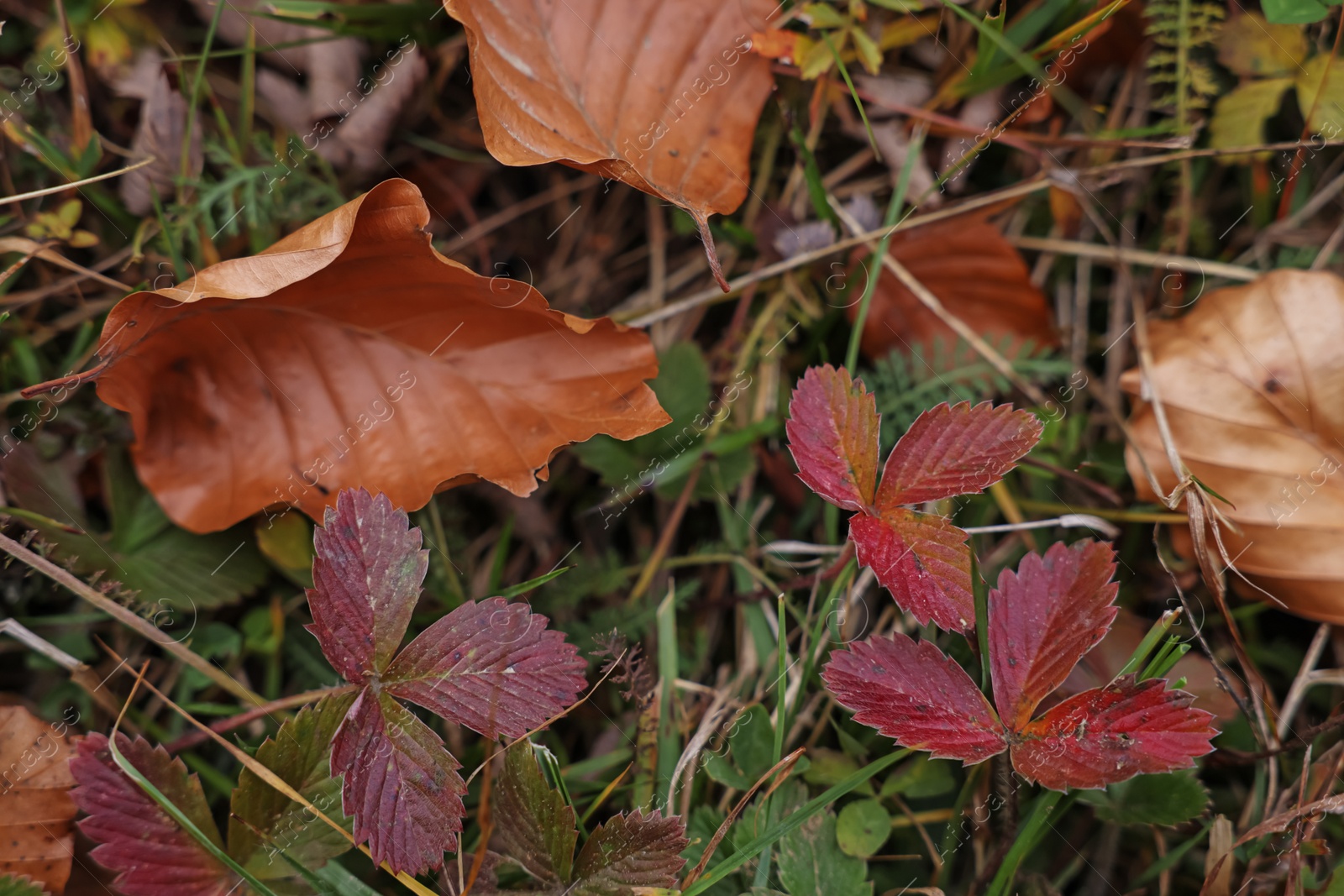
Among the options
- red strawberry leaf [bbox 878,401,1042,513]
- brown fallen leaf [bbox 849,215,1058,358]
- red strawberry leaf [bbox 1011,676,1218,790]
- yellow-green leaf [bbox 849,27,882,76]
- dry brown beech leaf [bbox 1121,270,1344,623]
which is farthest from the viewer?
brown fallen leaf [bbox 849,215,1058,358]

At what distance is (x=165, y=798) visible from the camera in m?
1.36

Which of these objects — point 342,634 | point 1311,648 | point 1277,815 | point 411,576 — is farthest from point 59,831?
point 1311,648

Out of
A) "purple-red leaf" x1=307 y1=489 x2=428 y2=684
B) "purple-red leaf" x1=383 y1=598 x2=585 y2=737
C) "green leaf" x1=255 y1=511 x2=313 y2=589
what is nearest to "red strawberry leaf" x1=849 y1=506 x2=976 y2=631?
"purple-red leaf" x1=383 y1=598 x2=585 y2=737

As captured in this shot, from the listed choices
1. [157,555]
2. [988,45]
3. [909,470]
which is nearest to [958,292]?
[988,45]

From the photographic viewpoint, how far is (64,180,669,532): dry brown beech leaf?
1.48 metres

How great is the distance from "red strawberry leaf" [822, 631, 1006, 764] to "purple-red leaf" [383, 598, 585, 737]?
445mm

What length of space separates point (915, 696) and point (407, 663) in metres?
0.84

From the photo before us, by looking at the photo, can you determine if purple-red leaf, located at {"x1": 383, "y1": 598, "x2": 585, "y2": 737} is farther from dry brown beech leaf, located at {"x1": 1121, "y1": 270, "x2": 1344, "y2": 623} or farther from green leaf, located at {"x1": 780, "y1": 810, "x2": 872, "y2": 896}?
dry brown beech leaf, located at {"x1": 1121, "y1": 270, "x2": 1344, "y2": 623}

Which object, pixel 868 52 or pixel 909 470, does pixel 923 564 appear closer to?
pixel 909 470

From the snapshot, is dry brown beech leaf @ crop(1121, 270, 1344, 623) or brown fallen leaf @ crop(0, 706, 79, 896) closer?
brown fallen leaf @ crop(0, 706, 79, 896)

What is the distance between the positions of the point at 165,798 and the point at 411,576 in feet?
1.80

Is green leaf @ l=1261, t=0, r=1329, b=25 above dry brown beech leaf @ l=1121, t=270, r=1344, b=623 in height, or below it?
above

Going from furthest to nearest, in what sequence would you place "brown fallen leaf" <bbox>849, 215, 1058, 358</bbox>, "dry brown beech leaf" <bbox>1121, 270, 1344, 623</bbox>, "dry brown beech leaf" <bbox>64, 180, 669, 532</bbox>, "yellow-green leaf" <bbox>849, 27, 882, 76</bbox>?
"brown fallen leaf" <bbox>849, 215, 1058, 358</bbox>
"yellow-green leaf" <bbox>849, 27, 882, 76</bbox>
"dry brown beech leaf" <bbox>1121, 270, 1344, 623</bbox>
"dry brown beech leaf" <bbox>64, 180, 669, 532</bbox>

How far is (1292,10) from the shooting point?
1645mm
